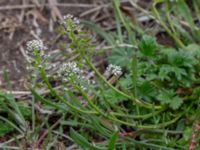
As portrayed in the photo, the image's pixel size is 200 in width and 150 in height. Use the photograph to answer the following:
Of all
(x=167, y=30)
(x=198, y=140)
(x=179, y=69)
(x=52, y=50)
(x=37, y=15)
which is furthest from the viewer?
(x=37, y=15)

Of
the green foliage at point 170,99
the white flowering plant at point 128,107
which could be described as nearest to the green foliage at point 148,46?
the white flowering plant at point 128,107

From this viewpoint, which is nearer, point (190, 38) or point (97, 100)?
point (97, 100)

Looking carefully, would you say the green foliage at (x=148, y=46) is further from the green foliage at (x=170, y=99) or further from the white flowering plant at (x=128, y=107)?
the green foliage at (x=170, y=99)

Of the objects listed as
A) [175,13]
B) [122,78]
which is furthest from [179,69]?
[175,13]

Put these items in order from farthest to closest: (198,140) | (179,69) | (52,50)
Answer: (52,50) < (179,69) < (198,140)

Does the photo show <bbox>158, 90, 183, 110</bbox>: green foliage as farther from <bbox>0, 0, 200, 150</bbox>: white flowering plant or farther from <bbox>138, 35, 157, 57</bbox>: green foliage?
<bbox>138, 35, 157, 57</bbox>: green foliage

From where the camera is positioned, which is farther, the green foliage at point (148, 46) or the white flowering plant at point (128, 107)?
the green foliage at point (148, 46)

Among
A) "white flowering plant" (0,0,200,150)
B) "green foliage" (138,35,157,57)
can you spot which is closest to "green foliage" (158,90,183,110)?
"white flowering plant" (0,0,200,150)

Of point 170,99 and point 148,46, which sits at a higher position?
point 148,46

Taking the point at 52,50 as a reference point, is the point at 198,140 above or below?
below

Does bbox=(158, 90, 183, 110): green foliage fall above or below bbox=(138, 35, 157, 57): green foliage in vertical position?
below

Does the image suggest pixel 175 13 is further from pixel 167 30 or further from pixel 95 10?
pixel 95 10
